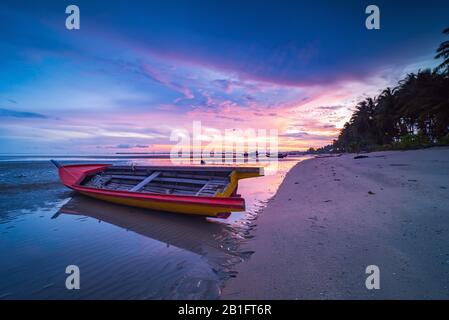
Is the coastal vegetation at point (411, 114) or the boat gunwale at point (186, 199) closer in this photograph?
the boat gunwale at point (186, 199)

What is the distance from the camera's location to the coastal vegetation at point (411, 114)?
84.5 ft

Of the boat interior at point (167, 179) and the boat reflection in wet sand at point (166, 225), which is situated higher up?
the boat interior at point (167, 179)

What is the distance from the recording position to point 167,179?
8.94 metres

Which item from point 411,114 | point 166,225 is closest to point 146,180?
point 166,225

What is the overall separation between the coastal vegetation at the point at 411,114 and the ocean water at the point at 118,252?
2912cm

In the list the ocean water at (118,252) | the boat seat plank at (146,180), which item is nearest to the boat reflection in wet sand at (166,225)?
the ocean water at (118,252)

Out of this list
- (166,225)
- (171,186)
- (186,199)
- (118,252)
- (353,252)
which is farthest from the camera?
(171,186)

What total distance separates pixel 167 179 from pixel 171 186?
1.28 ft

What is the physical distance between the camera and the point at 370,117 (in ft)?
158

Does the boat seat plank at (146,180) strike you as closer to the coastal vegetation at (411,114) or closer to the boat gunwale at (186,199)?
the boat gunwale at (186,199)

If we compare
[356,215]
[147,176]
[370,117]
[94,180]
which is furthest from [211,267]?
[370,117]

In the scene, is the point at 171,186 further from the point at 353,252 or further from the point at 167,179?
the point at 353,252

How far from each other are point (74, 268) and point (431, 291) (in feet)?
16.9
